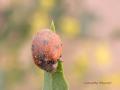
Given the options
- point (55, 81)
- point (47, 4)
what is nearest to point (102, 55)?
point (47, 4)

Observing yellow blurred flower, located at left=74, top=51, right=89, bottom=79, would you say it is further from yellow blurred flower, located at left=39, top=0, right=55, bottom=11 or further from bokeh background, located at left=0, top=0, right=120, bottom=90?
yellow blurred flower, located at left=39, top=0, right=55, bottom=11

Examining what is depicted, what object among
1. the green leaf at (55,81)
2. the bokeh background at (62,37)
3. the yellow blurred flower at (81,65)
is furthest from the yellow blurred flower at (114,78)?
the green leaf at (55,81)

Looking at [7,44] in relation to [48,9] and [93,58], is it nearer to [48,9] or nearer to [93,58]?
[48,9]

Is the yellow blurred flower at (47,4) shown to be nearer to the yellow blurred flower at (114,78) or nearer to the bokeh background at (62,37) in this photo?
the bokeh background at (62,37)

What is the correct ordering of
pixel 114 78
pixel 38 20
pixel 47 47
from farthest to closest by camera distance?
1. pixel 114 78
2. pixel 38 20
3. pixel 47 47

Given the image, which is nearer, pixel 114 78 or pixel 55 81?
pixel 55 81

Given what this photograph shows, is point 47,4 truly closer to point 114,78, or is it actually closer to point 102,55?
point 102,55

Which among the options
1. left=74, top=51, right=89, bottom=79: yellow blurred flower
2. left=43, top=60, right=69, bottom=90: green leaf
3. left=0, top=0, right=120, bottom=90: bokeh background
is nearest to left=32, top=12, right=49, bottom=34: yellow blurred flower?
left=0, top=0, right=120, bottom=90: bokeh background

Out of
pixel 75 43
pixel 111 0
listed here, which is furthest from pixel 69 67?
pixel 111 0
